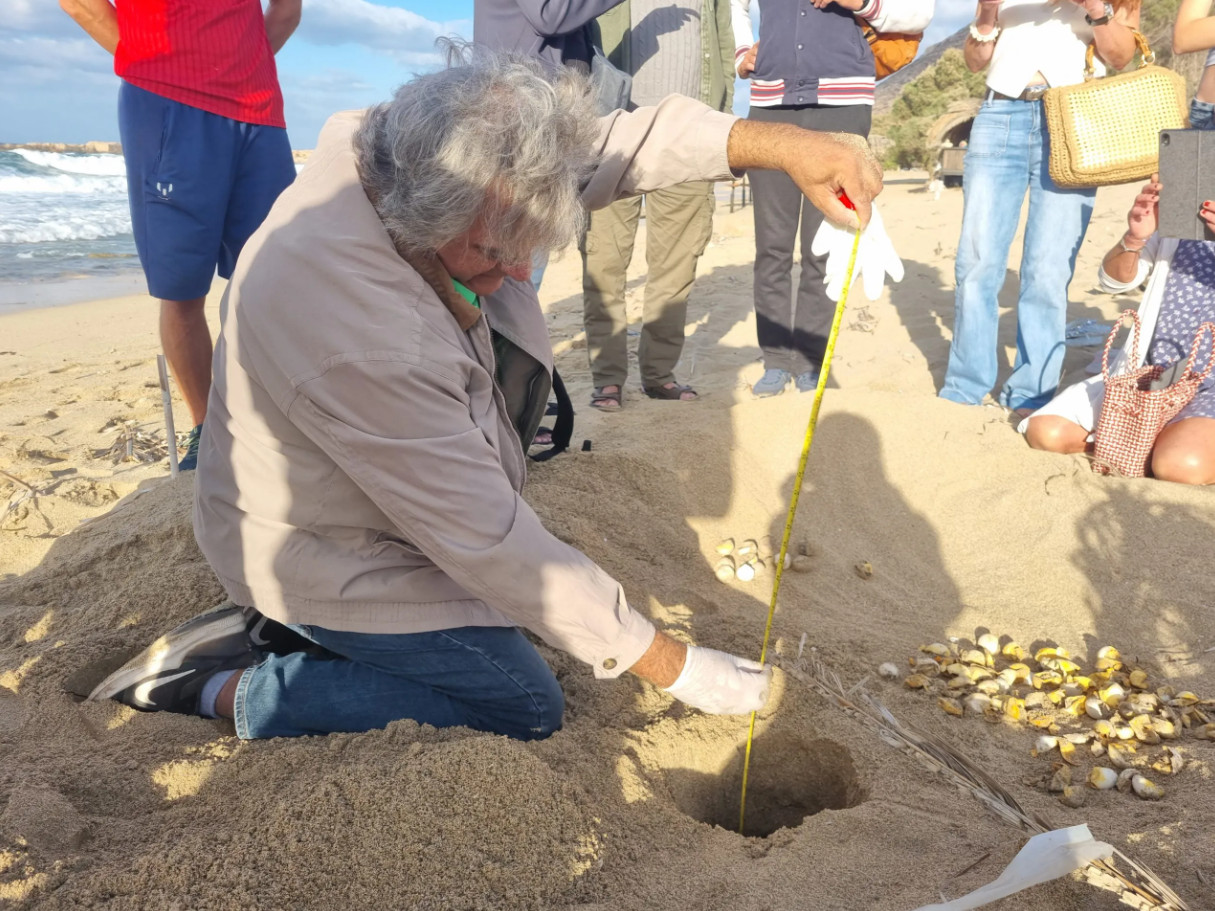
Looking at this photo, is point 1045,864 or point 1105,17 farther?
point 1105,17

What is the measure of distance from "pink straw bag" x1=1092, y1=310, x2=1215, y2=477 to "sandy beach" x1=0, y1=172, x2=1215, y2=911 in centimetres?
12

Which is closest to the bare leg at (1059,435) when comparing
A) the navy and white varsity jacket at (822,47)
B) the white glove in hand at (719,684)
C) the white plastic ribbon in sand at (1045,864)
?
the navy and white varsity jacket at (822,47)

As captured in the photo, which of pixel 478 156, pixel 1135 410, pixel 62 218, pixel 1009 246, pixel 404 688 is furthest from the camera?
pixel 62 218

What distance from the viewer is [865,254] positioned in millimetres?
1775

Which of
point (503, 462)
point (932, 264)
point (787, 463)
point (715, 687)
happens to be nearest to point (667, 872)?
point (715, 687)

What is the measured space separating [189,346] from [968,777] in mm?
2654

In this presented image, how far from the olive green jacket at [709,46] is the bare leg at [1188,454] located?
2.18 meters

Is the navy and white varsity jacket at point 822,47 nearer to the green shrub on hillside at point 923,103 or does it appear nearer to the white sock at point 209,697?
the white sock at point 209,697

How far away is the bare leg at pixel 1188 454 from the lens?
3.03m

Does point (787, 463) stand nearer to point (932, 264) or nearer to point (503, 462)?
point (503, 462)

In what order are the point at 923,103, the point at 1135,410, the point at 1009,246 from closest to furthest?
the point at 1135,410 < the point at 1009,246 < the point at 923,103

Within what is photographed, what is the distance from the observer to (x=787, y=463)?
351 centimetres

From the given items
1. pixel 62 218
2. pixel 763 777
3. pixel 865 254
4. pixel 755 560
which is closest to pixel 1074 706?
pixel 763 777

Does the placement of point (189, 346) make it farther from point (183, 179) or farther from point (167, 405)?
point (183, 179)
